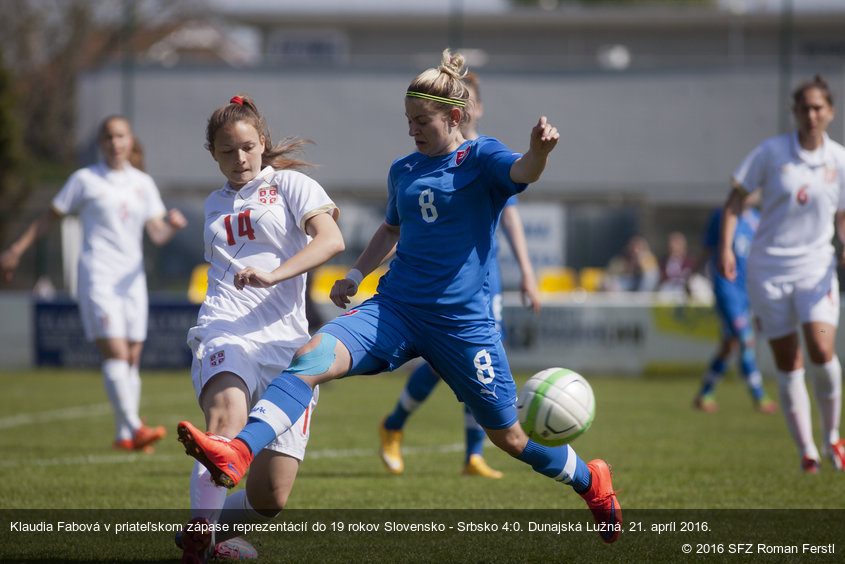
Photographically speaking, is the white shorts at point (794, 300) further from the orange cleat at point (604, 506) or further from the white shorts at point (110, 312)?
the white shorts at point (110, 312)

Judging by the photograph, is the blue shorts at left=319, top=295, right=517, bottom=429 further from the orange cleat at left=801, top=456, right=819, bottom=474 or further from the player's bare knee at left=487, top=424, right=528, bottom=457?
the orange cleat at left=801, top=456, right=819, bottom=474

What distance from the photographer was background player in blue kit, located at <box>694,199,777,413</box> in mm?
10781

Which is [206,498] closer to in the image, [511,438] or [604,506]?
[511,438]

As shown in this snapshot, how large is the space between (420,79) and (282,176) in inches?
29.5

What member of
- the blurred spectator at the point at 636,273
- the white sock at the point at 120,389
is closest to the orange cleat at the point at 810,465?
the white sock at the point at 120,389

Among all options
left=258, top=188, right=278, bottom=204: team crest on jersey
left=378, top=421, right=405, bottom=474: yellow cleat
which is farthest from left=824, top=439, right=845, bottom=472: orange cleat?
left=258, top=188, right=278, bottom=204: team crest on jersey

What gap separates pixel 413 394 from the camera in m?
7.11

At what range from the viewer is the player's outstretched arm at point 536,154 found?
3965 mm

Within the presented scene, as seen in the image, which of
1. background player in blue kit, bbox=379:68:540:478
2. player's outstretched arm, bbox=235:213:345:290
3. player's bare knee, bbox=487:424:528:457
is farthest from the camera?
background player in blue kit, bbox=379:68:540:478

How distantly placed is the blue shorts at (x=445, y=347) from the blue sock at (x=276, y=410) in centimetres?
38

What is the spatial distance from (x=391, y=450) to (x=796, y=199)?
3.19 meters

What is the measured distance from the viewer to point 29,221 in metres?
19.1

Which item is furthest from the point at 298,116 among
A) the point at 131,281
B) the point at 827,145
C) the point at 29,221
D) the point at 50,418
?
the point at 827,145

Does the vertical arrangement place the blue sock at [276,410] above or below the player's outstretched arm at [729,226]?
above
